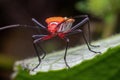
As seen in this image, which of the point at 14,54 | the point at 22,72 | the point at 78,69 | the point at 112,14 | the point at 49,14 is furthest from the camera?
the point at 49,14

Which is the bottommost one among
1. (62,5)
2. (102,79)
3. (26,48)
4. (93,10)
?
(26,48)

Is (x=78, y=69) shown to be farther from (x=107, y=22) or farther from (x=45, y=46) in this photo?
(x=45, y=46)

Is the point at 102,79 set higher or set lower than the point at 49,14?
higher

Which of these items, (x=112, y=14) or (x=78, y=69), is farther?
(x=112, y=14)

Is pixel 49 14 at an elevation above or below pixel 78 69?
below

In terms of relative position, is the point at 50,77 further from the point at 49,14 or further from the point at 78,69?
the point at 49,14

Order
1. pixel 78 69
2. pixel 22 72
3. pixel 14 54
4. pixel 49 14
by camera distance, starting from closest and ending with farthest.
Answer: pixel 78 69
pixel 22 72
pixel 14 54
pixel 49 14

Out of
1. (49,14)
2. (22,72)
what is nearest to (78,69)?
(22,72)

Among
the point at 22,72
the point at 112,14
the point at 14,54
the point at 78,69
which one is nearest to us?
the point at 78,69

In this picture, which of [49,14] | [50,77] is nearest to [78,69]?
[50,77]
